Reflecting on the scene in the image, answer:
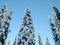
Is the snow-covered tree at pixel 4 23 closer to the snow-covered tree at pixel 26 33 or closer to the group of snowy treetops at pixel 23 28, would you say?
the group of snowy treetops at pixel 23 28

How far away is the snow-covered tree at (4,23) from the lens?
33.1 meters

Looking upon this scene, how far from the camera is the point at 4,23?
115 feet

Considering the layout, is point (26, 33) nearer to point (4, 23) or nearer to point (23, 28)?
point (23, 28)

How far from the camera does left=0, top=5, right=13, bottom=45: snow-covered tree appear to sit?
1303 inches

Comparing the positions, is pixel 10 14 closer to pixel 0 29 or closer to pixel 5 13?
pixel 5 13

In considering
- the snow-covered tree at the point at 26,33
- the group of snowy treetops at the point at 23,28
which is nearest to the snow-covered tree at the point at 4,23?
the group of snowy treetops at the point at 23,28

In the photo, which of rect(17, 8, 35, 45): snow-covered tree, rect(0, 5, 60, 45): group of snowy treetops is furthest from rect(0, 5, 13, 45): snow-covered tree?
rect(17, 8, 35, 45): snow-covered tree

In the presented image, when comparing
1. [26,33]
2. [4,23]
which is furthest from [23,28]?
[4,23]

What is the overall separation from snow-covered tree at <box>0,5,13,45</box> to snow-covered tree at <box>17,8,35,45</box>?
11.3 ft

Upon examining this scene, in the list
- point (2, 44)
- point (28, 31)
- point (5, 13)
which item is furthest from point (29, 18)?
point (2, 44)

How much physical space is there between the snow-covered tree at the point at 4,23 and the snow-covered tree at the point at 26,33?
344cm

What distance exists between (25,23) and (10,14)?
17.2 feet

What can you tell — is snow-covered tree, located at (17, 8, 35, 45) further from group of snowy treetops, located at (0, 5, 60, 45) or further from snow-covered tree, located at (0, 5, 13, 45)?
snow-covered tree, located at (0, 5, 13, 45)

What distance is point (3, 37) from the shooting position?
33094mm
